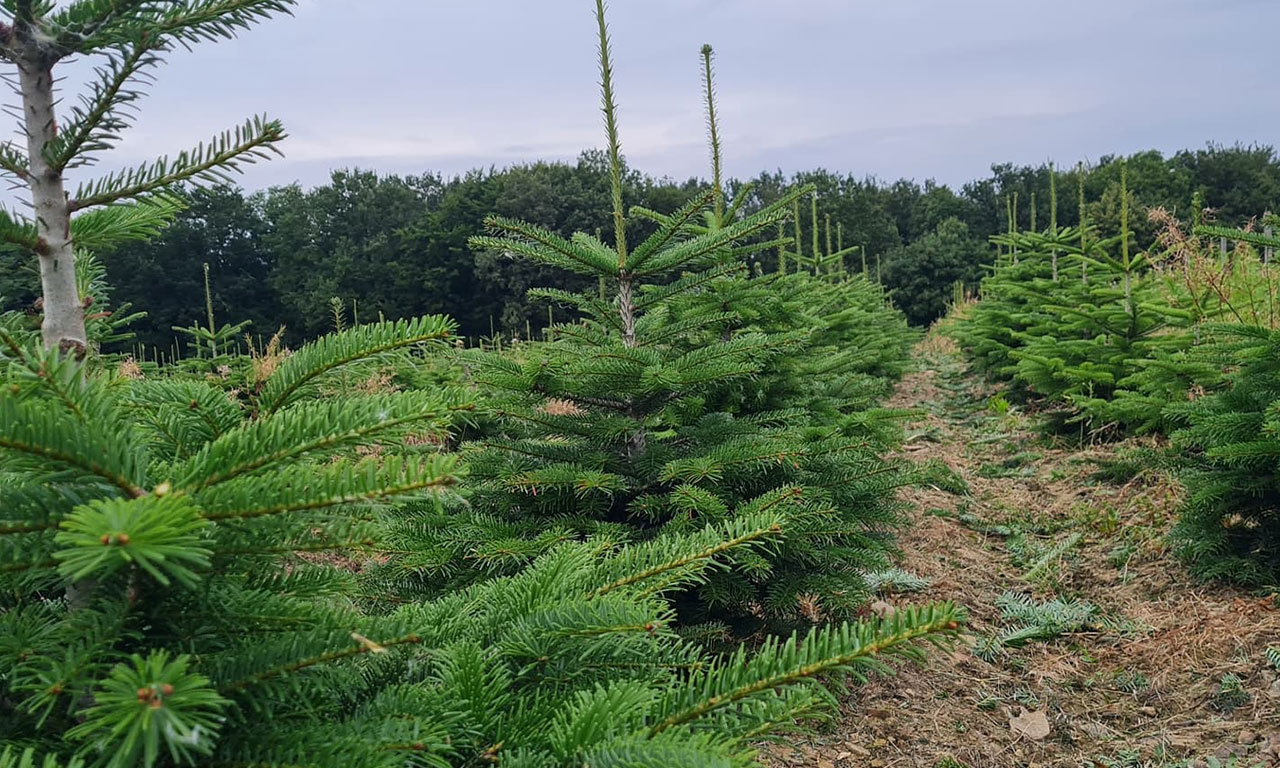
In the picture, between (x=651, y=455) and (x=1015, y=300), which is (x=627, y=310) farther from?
(x=1015, y=300)

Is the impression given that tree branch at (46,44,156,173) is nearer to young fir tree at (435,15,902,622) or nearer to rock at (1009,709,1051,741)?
young fir tree at (435,15,902,622)

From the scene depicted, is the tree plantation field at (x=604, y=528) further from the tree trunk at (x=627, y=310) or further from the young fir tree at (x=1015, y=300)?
the young fir tree at (x=1015, y=300)

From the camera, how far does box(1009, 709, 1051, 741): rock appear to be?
3117 mm

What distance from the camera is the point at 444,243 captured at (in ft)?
118

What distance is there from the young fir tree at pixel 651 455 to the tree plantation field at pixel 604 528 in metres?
0.02

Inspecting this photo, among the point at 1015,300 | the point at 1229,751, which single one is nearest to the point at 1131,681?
the point at 1229,751

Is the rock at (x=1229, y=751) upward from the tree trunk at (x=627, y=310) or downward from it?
downward

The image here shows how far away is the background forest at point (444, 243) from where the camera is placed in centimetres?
3319

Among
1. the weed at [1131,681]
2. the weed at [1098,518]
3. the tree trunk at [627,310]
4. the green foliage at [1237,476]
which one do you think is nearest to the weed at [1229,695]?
the weed at [1131,681]

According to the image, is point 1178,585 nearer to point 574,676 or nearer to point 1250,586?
point 1250,586

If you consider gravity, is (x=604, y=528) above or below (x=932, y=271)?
below

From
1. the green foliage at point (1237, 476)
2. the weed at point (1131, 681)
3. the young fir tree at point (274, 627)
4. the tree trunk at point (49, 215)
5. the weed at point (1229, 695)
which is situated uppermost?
the tree trunk at point (49, 215)

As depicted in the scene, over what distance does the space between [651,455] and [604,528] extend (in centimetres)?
49

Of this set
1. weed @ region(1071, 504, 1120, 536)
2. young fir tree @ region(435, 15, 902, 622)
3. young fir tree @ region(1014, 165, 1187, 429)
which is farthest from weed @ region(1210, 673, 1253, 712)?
young fir tree @ region(1014, 165, 1187, 429)
